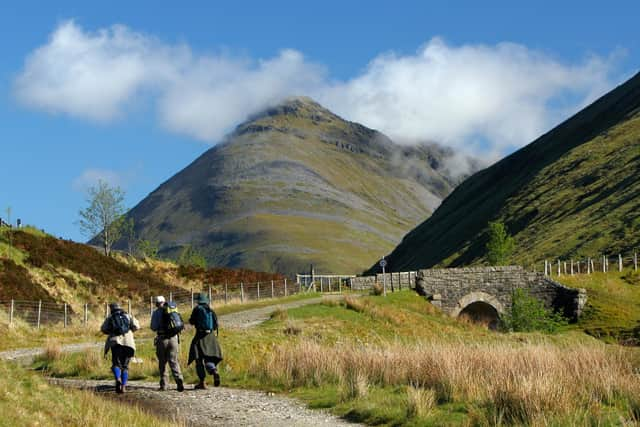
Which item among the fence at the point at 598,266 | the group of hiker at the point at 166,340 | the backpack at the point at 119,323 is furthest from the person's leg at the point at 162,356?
the fence at the point at 598,266

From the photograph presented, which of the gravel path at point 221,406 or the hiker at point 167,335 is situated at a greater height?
the hiker at point 167,335

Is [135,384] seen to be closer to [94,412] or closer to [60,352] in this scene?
[60,352]

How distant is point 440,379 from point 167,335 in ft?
20.6

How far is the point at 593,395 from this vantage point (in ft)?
51.7

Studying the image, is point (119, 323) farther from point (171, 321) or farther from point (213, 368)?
point (213, 368)

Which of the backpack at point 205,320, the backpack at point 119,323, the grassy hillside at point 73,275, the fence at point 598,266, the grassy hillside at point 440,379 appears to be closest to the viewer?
the grassy hillside at point 440,379

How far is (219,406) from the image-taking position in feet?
59.2

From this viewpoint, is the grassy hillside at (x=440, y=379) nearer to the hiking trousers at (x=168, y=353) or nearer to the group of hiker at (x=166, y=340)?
the group of hiker at (x=166, y=340)

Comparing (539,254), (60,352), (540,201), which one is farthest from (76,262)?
(540,201)

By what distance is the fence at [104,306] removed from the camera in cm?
4069

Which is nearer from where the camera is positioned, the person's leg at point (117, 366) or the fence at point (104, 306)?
the person's leg at point (117, 366)

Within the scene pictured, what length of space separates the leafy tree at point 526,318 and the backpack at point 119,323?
36230 millimetres

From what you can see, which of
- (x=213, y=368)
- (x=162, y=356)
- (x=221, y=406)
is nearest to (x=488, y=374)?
(x=221, y=406)

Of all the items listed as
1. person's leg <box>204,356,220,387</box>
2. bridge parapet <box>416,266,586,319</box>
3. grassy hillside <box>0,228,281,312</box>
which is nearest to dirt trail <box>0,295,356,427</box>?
person's leg <box>204,356,220,387</box>
